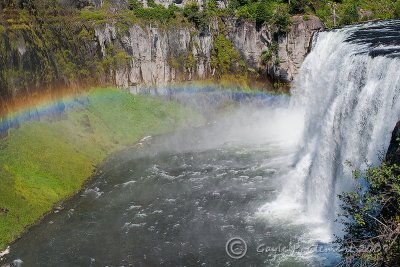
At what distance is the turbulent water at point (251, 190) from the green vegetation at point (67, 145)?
182cm

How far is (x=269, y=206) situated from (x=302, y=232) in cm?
525

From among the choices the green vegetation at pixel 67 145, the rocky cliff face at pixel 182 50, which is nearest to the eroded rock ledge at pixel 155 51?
the rocky cliff face at pixel 182 50

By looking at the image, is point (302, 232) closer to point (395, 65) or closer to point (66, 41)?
point (395, 65)

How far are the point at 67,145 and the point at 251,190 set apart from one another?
2253cm

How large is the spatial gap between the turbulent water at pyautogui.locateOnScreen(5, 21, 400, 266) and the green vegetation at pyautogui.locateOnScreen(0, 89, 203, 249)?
1.82 metres

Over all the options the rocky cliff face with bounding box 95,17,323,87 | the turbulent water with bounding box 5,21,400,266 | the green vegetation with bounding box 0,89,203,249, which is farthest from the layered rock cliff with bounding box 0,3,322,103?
the turbulent water with bounding box 5,21,400,266

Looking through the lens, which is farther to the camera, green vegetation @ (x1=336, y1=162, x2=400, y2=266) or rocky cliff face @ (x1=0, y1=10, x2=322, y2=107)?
rocky cliff face @ (x1=0, y1=10, x2=322, y2=107)

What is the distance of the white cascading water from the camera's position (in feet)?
98.8

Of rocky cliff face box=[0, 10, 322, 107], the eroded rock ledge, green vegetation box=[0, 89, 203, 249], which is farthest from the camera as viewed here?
the eroded rock ledge

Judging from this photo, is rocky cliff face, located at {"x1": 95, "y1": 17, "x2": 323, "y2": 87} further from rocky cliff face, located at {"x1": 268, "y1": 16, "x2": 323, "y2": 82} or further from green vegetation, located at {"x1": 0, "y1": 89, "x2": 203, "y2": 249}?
green vegetation, located at {"x1": 0, "y1": 89, "x2": 203, "y2": 249}

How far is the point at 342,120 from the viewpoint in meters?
35.1

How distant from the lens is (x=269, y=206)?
38.2 meters

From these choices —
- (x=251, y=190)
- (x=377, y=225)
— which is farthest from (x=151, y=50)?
(x=377, y=225)

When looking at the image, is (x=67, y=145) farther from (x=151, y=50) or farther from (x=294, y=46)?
(x=294, y=46)
